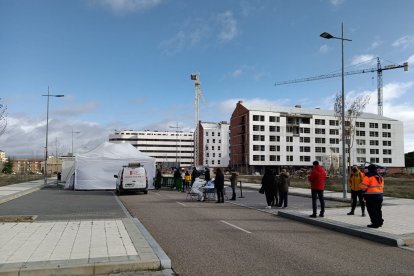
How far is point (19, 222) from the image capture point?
11.6 meters

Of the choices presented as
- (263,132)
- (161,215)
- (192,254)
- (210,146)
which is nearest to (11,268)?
(192,254)

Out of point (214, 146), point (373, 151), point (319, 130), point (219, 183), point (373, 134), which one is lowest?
point (219, 183)

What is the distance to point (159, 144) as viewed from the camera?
16725 cm

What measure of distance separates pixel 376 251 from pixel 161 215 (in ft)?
25.8

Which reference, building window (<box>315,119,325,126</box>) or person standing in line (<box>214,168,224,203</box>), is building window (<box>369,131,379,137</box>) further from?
person standing in line (<box>214,168,224,203</box>)

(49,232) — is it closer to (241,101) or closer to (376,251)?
(376,251)

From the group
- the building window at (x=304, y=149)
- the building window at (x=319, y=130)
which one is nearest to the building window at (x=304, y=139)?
the building window at (x=304, y=149)

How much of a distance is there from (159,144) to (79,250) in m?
161

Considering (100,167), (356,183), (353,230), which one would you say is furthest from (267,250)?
(100,167)

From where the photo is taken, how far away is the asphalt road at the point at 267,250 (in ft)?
22.2

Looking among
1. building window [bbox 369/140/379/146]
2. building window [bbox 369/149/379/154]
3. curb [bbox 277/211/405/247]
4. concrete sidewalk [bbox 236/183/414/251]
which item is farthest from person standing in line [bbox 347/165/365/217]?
building window [bbox 369/140/379/146]

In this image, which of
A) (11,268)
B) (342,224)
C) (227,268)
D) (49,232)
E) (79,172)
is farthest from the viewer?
(79,172)

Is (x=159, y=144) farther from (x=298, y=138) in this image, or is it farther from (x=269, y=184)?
(x=269, y=184)

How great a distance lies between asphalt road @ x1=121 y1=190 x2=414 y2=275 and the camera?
6.78 m
